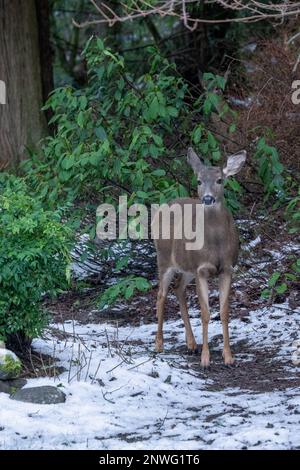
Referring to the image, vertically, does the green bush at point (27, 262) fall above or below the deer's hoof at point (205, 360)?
above

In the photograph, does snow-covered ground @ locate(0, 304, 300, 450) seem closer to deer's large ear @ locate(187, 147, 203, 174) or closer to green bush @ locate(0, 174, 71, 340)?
green bush @ locate(0, 174, 71, 340)

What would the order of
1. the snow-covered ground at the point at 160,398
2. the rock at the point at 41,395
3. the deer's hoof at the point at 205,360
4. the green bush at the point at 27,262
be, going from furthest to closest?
1. the deer's hoof at the point at 205,360
2. the green bush at the point at 27,262
3. the rock at the point at 41,395
4. the snow-covered ground at the point at 160,398

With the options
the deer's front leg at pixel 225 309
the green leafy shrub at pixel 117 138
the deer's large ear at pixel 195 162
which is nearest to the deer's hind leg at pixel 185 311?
the deer's front leg at pixel 225 309

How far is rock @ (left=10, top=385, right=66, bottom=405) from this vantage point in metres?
7.09

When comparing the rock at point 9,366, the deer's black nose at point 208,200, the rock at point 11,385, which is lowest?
the rock at point 11,385

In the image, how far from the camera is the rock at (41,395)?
7.09 m

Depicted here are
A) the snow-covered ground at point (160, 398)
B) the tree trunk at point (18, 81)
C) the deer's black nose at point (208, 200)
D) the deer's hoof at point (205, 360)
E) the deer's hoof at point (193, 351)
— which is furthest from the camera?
the tree trunk at point (18, 81)

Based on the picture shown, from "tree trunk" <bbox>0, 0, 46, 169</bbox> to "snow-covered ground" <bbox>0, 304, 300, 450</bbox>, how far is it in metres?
3.97

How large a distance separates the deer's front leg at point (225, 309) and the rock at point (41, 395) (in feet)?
6.39

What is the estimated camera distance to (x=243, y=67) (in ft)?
45.6

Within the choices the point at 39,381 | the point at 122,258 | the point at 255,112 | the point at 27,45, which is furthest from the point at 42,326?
the point at 27,45

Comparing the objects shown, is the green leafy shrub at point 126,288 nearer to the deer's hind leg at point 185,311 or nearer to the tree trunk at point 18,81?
the deer's hind leg at point 185,311
